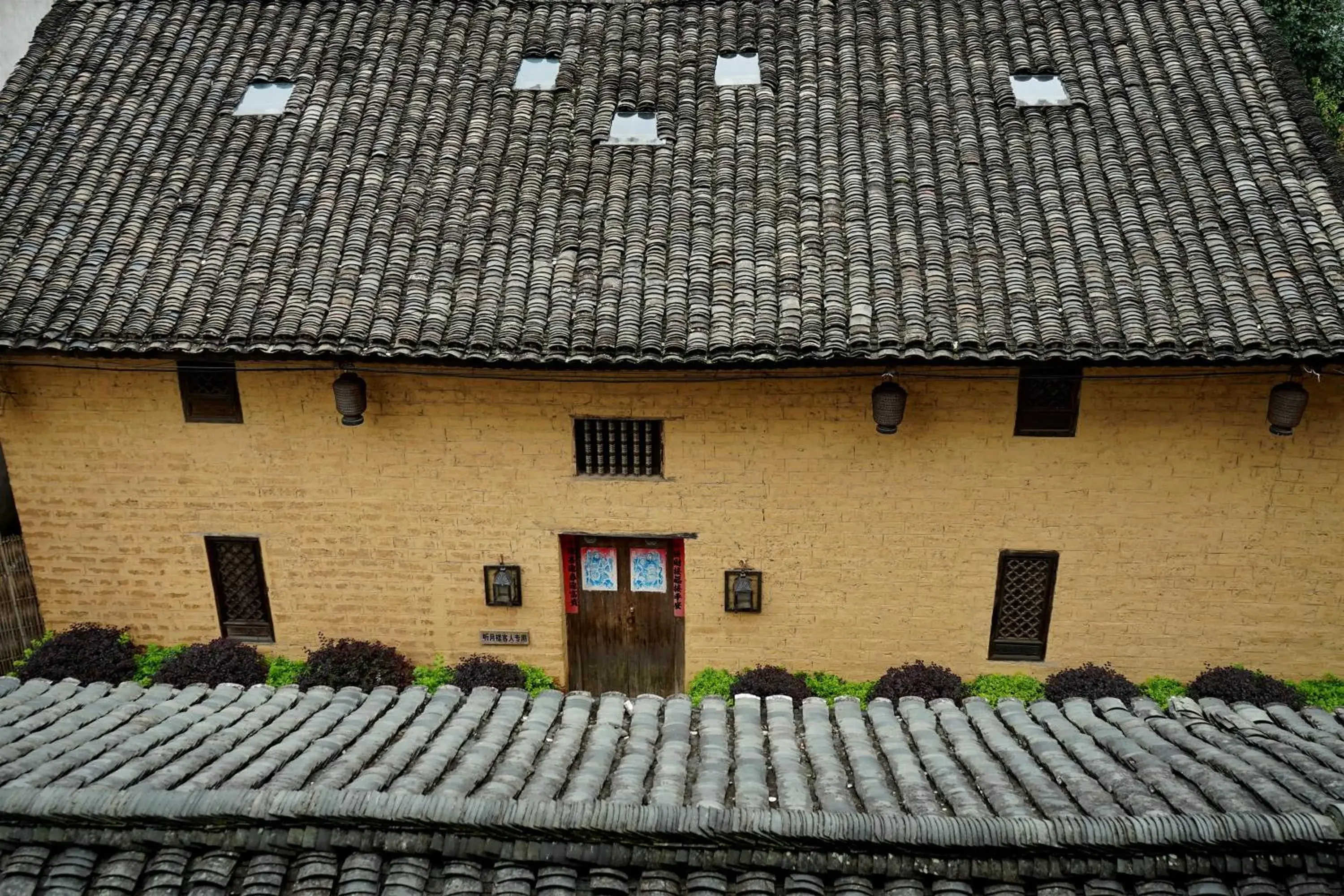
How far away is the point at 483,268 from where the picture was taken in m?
9.32

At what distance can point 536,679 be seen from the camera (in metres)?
10.9

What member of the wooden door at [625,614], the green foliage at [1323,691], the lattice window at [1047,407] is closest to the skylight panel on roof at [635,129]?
the wooden door at [625,614]

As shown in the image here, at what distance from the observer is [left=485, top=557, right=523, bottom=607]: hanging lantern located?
10586 mm

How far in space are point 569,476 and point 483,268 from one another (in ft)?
7.87

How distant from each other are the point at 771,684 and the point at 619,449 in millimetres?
3100

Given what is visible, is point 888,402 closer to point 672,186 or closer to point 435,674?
point 672,186

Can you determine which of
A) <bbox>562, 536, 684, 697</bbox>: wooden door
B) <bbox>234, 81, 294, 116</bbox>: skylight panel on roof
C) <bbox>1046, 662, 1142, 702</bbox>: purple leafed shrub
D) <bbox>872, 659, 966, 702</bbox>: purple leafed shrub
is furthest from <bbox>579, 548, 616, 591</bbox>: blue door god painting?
<bbox>234, 81, 294, 116</bbox>: skylight panel on roof

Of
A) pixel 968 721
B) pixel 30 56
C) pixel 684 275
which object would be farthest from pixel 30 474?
pixel 968 721

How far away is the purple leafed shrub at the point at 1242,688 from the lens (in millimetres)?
10023

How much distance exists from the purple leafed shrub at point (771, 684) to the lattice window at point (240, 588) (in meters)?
5.53

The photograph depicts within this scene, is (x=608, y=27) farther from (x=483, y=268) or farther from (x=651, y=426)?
(x=651, y=426)

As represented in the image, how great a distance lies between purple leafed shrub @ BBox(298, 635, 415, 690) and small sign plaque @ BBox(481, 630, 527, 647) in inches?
37.5

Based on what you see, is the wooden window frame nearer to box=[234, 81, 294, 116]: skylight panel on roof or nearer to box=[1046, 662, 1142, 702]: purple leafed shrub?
box=[1046, 662, 1142, 702]: purple leafed shrub

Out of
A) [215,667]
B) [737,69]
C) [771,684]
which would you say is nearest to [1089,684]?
[771,684]
